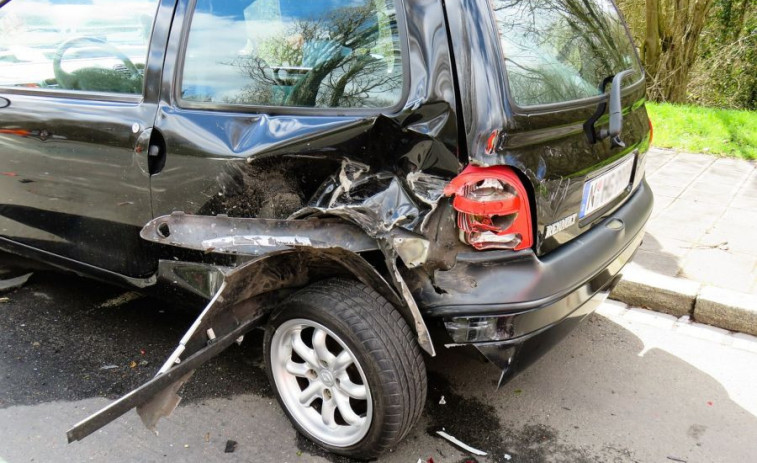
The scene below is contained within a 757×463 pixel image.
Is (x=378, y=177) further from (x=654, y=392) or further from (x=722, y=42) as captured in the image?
(x=722, y=42)

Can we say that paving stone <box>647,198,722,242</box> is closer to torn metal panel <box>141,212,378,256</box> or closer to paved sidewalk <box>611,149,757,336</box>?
paved sidewalk <box>611,149,757,336</box>

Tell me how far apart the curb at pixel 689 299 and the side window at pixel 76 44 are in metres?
2.78

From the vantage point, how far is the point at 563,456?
8.49 ft

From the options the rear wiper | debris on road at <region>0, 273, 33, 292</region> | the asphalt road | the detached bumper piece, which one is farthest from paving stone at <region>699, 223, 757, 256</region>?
debris on road at <region>0, 273, 33, 292</region>

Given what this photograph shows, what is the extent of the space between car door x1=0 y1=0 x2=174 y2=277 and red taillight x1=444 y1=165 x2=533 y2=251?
1397 mm

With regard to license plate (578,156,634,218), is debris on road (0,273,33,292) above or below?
below

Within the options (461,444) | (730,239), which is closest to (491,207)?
(461,444)

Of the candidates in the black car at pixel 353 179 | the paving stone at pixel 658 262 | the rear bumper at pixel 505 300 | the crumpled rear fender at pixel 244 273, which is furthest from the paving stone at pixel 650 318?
the crumpled rear fender at pixel 244 273

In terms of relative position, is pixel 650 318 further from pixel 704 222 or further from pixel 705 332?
pixel 704 222

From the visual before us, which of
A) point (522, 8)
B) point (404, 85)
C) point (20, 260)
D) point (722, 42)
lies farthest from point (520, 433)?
point (722, 42)

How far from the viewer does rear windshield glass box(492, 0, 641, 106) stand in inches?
91.4

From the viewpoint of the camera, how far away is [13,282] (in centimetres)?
403

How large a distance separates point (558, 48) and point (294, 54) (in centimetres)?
107

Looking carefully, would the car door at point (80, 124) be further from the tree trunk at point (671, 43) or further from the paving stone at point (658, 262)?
the tree trunk at point (671, 43)
